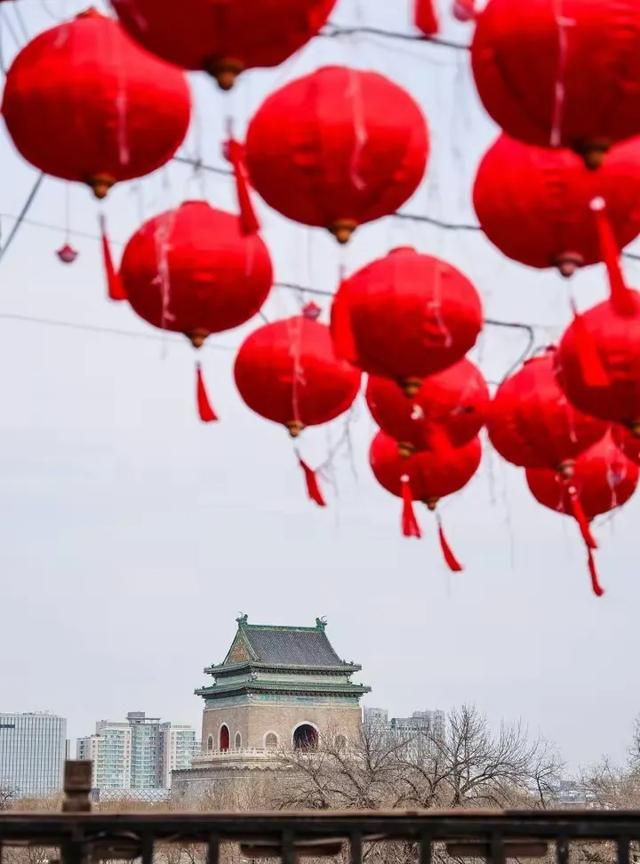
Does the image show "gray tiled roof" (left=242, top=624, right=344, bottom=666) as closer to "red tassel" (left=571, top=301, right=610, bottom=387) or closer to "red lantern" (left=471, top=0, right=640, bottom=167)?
"red tassel" (left=571, top=301, right=610, bottom=387)

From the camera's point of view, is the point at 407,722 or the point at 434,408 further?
the point at 407,722

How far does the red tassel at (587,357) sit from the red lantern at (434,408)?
106 centimetres

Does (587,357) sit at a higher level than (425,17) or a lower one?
lower

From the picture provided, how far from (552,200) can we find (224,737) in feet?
152

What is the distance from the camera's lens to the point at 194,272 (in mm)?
3838

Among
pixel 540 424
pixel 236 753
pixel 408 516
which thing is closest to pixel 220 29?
pixel 540 424

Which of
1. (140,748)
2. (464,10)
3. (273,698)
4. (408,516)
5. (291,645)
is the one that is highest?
(140,748)

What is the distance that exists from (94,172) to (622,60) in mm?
1376

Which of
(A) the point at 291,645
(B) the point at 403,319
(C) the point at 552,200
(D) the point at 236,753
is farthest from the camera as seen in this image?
(A) the point at 291,645

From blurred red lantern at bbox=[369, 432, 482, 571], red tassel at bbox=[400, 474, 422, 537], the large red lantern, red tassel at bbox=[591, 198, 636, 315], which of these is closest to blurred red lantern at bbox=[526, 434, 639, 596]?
blurred red lantern at bbox=[369, 432, 482, 571]

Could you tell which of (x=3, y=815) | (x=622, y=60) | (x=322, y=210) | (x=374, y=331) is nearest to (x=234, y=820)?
(x=3, y=815)

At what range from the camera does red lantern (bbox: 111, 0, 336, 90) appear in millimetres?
2730

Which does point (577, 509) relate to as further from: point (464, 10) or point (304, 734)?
point (304, 734)

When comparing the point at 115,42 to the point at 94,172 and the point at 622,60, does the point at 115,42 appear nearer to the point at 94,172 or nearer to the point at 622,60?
the point at 94,172
